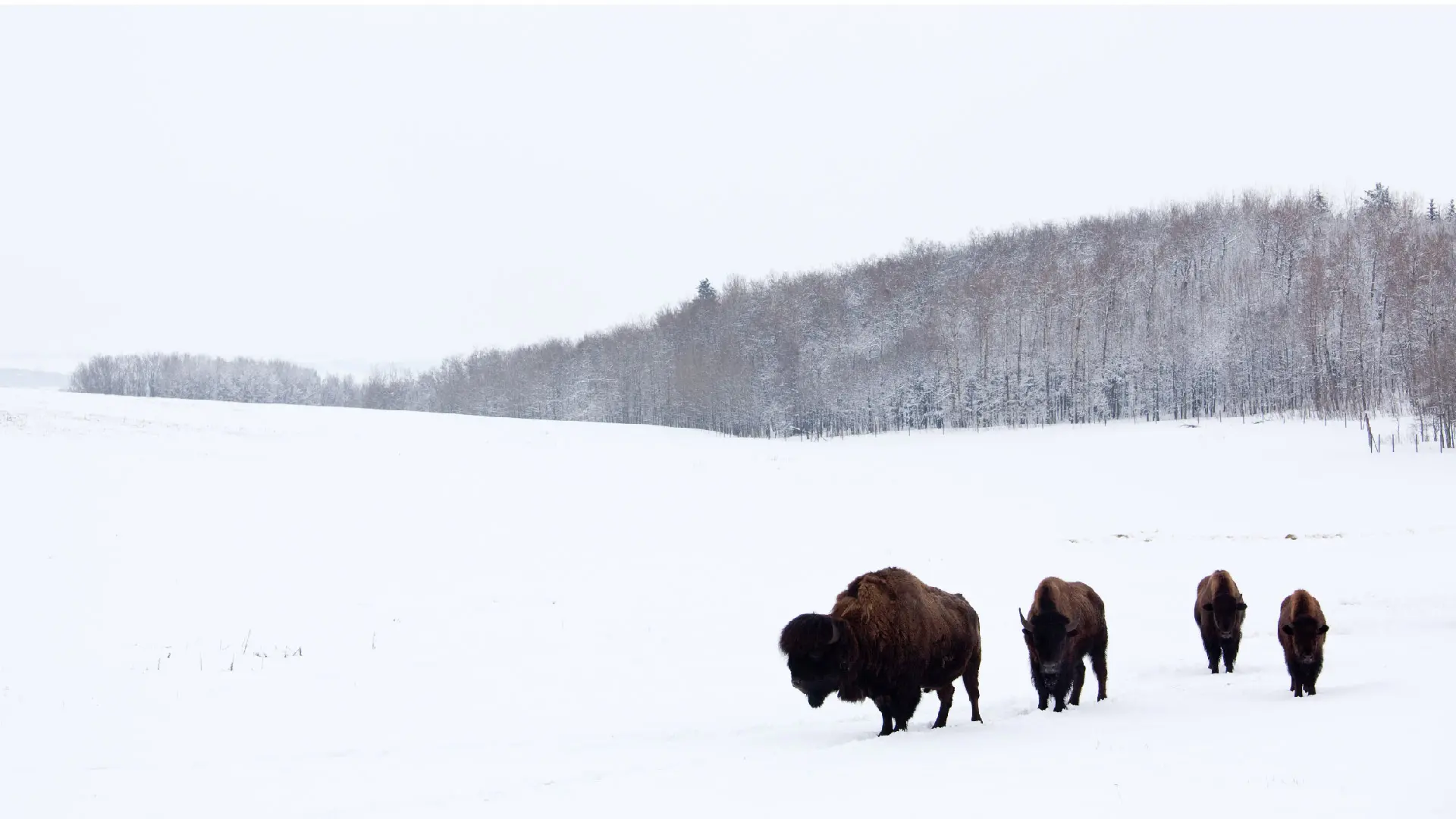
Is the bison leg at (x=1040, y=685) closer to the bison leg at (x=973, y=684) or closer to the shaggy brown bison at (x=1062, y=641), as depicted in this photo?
the shaggy brown bison at (x=1062, y=641)

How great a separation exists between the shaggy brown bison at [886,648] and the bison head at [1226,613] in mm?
4382

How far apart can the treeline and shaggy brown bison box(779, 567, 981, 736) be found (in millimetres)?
60728

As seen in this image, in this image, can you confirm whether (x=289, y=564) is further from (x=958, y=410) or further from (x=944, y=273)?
(x=944, y=273)

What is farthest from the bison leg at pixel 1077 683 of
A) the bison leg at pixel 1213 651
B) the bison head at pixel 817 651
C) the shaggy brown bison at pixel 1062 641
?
the bison leg at pixel 1213 651

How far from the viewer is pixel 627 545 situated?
2319 centimetres

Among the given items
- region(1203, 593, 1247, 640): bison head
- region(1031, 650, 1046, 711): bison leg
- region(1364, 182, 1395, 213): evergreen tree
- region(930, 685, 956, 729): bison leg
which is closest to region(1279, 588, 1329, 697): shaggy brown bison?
region(1203, 593, 1247, 640): bison head

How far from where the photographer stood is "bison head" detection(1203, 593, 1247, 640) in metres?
11.2

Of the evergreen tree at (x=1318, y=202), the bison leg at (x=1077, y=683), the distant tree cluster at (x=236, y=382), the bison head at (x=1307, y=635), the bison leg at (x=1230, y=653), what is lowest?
the bison leg at (x=1230, y=653)

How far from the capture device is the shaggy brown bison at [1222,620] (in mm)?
11211

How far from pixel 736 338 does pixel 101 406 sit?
238 feet

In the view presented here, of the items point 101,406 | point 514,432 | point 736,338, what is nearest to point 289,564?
point 101,406

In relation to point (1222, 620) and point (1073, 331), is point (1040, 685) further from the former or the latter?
point (1073, 331)

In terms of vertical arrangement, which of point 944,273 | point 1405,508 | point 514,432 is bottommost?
point 1405,508

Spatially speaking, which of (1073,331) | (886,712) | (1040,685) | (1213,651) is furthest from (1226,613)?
(1073,331)
